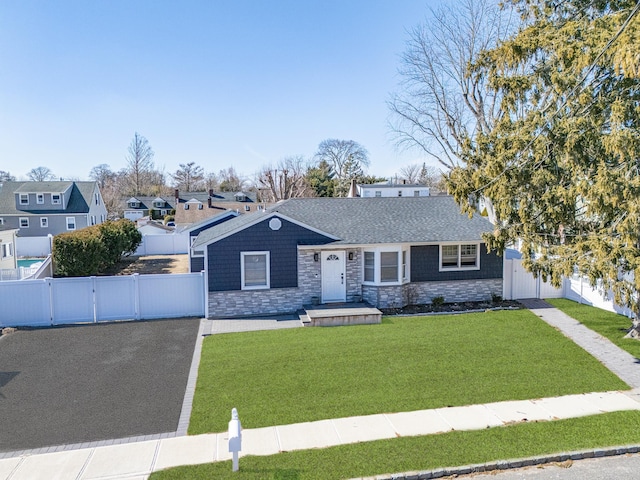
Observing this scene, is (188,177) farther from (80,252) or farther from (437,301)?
(437,301)

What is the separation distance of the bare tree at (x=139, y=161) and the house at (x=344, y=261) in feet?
204

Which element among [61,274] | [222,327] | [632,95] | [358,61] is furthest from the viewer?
[61,274]

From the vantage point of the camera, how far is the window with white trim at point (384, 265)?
16.5 meters

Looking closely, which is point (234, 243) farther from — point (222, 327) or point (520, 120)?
point (520, 120)

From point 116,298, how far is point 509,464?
13.3 m

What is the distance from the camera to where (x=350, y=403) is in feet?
28.4

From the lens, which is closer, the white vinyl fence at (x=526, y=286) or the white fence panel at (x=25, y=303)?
the white fence panel at (x=25, y=303)

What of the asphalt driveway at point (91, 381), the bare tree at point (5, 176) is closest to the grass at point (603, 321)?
the asphalt driveway at point (91, 381)

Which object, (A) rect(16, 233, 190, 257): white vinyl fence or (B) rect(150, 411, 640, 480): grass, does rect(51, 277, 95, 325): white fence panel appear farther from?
(A) rect(16, 233, 190, 257): white vinyl fence

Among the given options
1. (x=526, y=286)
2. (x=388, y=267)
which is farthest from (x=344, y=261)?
(x=526, y=286)

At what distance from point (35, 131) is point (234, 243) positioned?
16634 millimetres

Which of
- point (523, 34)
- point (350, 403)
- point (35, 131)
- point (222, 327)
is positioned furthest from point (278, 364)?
point (35, 131)

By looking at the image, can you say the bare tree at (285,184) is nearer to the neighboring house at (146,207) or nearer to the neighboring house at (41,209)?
the neighboring house at (146,207)

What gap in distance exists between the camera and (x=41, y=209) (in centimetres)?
4238
